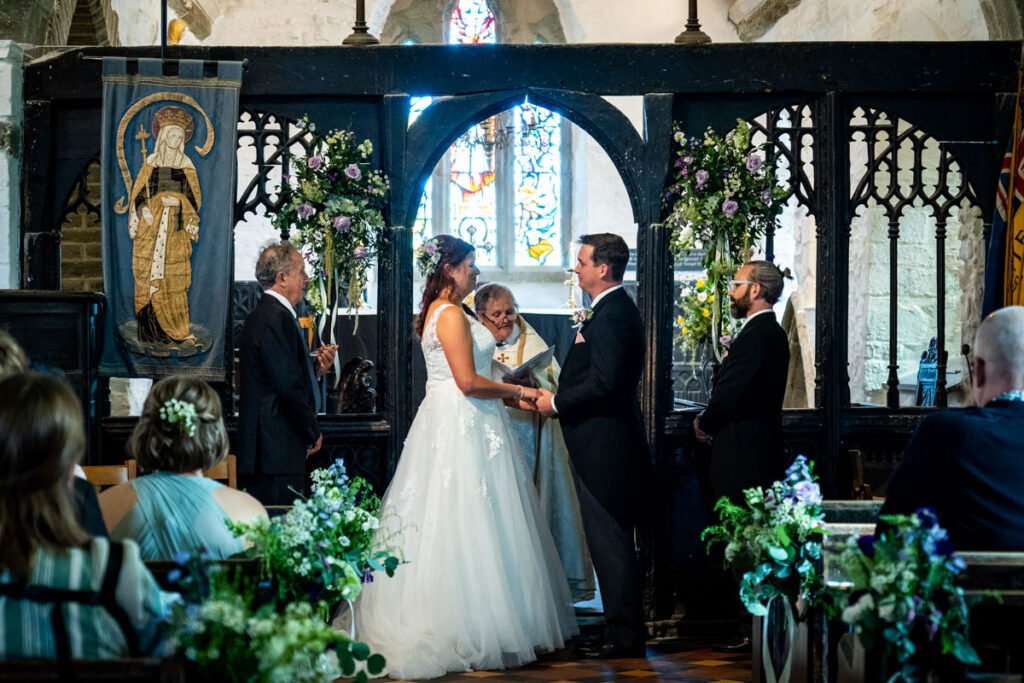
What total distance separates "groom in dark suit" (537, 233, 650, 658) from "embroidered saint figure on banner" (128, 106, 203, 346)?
215cm

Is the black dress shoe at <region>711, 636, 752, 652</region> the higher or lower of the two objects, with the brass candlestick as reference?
lower

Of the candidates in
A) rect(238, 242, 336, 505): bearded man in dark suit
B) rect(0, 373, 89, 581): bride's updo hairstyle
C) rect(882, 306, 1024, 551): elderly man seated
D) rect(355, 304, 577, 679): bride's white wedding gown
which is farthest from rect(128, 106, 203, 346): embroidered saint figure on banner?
rect(0, 373, 89, 581): bride's updo hairstyle

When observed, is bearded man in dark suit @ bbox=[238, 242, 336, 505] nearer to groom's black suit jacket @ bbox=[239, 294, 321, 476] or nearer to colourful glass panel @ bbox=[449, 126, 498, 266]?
groom's black suit jacket @ bbox=[239, 294, 321, 476]

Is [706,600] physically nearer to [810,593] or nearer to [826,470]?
[826,470]

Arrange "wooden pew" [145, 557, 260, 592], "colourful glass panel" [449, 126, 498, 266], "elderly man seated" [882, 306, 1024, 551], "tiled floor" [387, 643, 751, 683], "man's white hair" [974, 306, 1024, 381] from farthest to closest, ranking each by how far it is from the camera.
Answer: "colourful glass panel" [449, 126, 498, 266] < "tiled floor" [387, 643, 751, 683] < "man's white hair" [974, 306, 1024, 381] < "elderly man seated" [882, 306, 1024, 551] < "wooden pew" [145, 557, 260, 592]

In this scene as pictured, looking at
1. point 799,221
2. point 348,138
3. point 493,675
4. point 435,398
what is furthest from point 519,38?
point 493,675

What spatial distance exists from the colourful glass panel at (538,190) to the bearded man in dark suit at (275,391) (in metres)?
9.94

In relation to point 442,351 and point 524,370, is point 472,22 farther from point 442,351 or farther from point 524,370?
point 442,351

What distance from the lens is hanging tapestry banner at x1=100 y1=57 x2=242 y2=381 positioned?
23.1 ft

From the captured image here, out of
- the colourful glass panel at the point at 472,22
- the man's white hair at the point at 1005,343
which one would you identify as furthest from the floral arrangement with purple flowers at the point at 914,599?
the colourful glass panel at the point at 472,22

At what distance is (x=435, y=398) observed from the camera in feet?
21.0

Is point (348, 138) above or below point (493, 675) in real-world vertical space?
above

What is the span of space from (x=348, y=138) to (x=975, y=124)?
332 centimetres

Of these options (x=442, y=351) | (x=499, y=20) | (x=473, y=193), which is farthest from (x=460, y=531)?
(x=499, y=20)
